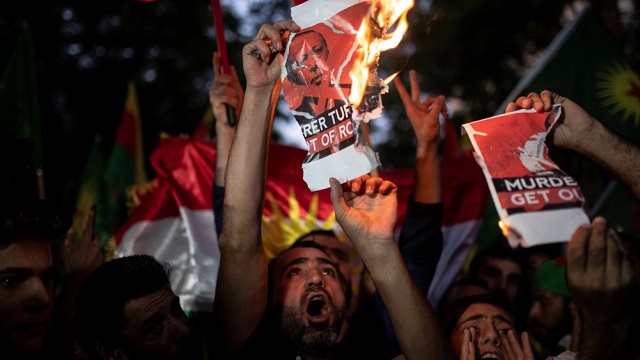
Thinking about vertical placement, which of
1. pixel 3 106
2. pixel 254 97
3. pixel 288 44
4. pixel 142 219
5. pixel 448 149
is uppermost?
pixel 288 44

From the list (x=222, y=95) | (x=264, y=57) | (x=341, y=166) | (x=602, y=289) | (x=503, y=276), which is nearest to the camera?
(x=602, y=289)

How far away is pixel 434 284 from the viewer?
4500mm

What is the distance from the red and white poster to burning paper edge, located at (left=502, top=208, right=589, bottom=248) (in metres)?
0.52

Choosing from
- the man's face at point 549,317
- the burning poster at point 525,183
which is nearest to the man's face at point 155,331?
the burning poster at point 525,183

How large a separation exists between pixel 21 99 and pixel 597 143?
3701mm

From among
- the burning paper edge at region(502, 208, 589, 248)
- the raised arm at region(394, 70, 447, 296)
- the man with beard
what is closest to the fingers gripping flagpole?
the man with beard

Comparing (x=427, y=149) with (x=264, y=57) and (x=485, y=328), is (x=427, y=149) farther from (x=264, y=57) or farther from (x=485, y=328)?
(x=264, y=57)

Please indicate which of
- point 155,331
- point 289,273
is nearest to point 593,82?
point 289,273

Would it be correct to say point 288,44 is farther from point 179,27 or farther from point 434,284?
point 179,27

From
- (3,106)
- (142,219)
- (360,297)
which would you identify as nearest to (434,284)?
(360,297)

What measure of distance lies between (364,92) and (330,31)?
0.84 ft

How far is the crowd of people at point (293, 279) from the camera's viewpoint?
252 centimetres

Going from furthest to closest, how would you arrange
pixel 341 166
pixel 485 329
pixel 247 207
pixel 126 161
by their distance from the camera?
pixel 126 161 → pixel 485 329 → pixel 247 207 → pixel 341 166

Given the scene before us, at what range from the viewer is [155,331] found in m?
2.97
